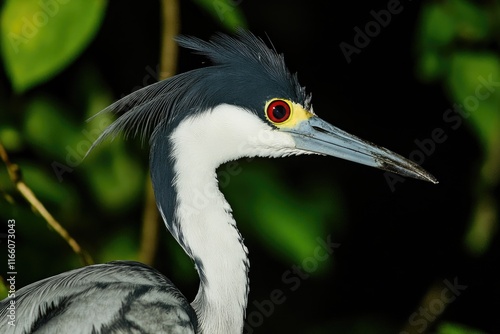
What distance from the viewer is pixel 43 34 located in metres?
1.09

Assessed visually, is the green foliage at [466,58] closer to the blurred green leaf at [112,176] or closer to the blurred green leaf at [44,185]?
the blurred green leaf at [112,176]

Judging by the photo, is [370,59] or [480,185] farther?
[370,59]

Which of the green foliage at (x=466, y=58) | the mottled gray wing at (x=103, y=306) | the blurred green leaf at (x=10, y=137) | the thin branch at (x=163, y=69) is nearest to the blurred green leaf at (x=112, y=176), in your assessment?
the thin branch at (x=163, y=69)

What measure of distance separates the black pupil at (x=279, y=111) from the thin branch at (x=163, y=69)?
0.86 ft

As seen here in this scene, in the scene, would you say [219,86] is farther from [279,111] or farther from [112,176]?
[112,176]

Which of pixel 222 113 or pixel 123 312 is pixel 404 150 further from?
pixel 123 312

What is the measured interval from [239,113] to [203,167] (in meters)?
0.12

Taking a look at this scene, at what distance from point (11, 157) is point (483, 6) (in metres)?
1.15

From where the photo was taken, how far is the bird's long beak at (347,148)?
4.66ft

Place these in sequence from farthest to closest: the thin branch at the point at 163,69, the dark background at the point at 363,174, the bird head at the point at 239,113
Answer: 1. the dark background at the point at 363,174
2. the thin branch at the point at 163,69
3. the bird head at the point at 239,113

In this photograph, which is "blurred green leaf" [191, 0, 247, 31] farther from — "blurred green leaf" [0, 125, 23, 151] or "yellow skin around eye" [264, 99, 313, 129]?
"blurred green leaf" [0, 125, 23, 151]

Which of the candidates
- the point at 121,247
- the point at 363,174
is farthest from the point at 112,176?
the point at 363,174

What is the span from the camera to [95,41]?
1987mm

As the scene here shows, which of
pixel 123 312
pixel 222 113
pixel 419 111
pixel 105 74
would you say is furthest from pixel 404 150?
pixel 123 312
